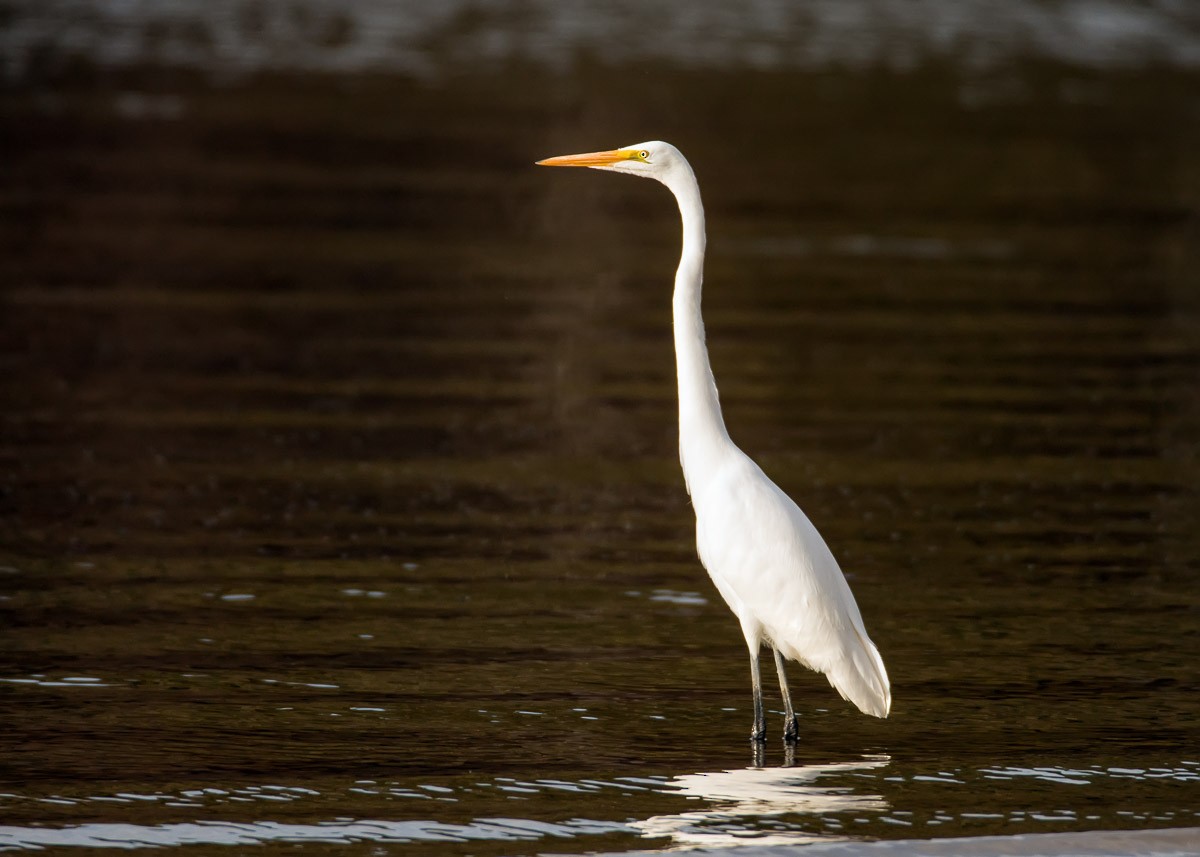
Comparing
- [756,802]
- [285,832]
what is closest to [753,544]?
[756,802]

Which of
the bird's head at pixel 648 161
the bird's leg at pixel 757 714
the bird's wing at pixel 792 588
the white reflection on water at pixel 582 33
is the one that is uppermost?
the white reflection on water at pixel 582 33

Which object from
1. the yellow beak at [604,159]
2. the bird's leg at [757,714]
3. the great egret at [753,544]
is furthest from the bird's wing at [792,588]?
the yellow beak at [604,159]

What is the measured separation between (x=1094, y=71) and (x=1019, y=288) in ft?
75.4

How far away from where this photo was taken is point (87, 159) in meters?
23.9

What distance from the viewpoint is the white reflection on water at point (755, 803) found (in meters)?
6.81

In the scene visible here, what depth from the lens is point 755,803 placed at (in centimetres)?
716

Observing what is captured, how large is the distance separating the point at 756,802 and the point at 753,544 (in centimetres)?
116

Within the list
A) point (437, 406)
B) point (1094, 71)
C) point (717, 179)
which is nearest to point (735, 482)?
point (437, 406)

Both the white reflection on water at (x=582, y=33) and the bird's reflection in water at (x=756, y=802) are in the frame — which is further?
the white reflection on water at (x=582, y=33)

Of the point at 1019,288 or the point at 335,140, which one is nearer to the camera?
the point at 1019,288

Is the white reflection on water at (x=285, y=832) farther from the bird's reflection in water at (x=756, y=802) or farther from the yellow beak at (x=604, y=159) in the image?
the yellow beak at (x=604, y=159)

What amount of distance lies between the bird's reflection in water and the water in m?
0.02

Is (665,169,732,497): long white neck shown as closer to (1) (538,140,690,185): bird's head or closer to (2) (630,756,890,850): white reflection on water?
(1) (538,140,690,185): bird's head

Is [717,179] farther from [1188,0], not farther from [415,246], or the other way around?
[1188,0]
